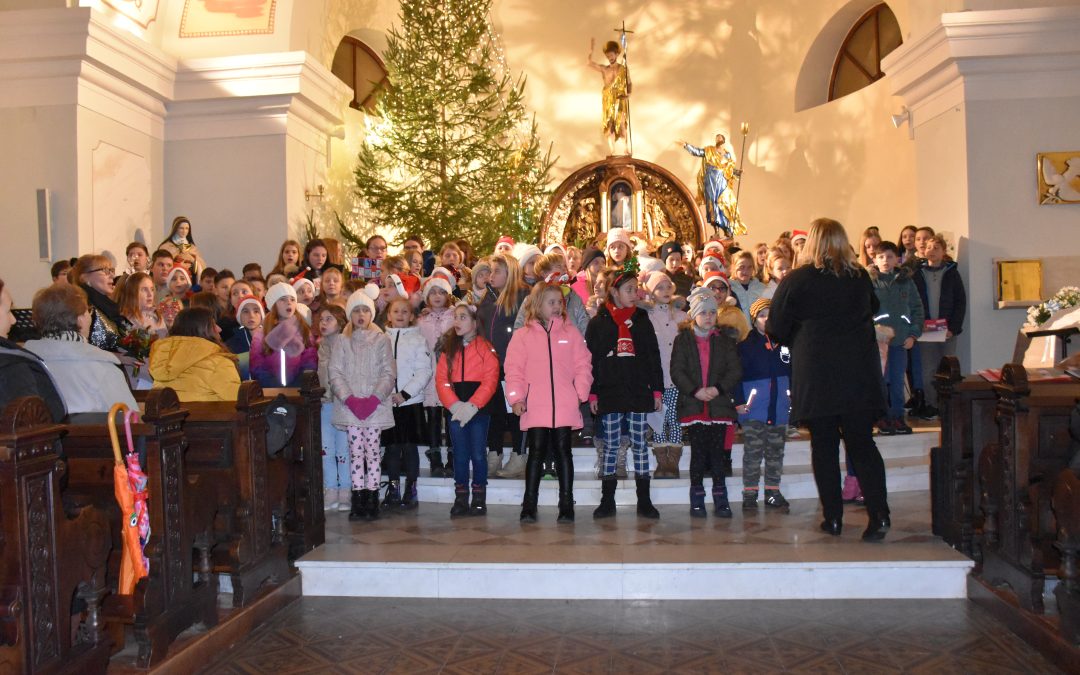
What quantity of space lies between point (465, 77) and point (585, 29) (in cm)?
410

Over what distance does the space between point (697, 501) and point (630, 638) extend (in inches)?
82.7

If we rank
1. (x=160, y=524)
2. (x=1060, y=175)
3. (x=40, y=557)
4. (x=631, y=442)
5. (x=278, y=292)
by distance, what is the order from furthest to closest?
1. (x=1060, y=175)
2. (x=278, y=292)
3. (x=631, y=442)
4. (x=160, y=524)
5. (x=40, y=557)

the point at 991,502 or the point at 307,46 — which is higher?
the point at 307,46

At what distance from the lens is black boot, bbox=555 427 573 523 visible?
6.32m

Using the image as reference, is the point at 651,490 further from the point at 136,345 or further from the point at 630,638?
the point at 136,345

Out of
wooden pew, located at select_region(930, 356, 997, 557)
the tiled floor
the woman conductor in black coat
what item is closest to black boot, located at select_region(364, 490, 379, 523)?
the tiled floor

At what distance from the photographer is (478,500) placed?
671 cm

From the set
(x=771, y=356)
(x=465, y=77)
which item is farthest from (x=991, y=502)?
(x=465, y=77)

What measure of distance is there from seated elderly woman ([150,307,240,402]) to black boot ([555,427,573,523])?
208 centimetres

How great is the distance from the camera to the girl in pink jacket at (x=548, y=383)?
6270mm

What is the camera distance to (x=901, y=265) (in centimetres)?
910

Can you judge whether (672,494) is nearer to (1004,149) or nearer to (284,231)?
(1004,149)

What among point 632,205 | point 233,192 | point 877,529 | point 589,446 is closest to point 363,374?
point 589,446

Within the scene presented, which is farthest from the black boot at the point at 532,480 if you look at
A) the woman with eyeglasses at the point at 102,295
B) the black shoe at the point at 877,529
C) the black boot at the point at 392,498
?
the woman with eyeglasses at the point at 102,295
